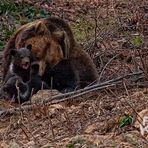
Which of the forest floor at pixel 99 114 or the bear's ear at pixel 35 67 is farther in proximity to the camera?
the bear's ear at pixel 35 67

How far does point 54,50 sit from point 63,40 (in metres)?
0.18

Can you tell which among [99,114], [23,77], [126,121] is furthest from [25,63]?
[126,121]

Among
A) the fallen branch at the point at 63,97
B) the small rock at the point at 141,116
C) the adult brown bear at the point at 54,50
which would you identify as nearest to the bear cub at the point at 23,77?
the adult brown bear at the point at 54,50

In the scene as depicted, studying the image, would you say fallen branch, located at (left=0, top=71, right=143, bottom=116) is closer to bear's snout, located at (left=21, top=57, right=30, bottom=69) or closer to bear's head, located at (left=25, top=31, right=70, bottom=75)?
bear's snout, located at (left=21, top=57, right=30, bottom=69)

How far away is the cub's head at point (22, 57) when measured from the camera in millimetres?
8047

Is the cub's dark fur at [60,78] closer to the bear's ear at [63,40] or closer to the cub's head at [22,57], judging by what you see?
the bear's ear at [63,40]

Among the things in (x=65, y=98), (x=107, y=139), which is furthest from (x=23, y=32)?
(x=107, y=139)

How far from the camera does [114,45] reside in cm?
1162

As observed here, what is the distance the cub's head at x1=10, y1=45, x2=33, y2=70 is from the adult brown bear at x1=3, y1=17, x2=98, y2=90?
0.24m

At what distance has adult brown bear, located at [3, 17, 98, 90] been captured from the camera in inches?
333

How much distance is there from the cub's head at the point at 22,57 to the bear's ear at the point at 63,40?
1.68ft

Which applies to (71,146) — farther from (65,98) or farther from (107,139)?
(65,98)

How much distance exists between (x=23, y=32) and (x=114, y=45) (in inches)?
128

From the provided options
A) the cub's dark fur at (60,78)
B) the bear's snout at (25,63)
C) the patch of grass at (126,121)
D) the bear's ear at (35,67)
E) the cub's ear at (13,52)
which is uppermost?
the cub's ear at (13,52)
